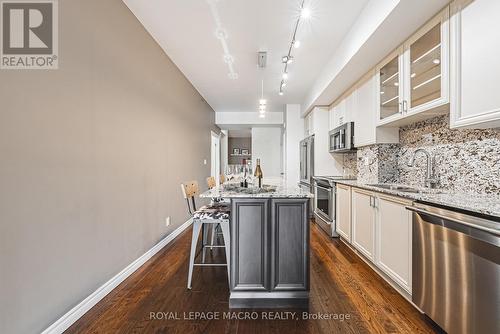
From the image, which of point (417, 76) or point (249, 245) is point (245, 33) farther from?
point (249, 245)

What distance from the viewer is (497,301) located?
1.17 metres

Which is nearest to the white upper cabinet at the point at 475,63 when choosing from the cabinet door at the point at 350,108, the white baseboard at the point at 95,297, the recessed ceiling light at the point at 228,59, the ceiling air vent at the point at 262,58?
the cabinet door at the point at 350,108

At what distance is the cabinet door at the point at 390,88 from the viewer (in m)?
2.40

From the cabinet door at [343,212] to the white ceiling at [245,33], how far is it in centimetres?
192

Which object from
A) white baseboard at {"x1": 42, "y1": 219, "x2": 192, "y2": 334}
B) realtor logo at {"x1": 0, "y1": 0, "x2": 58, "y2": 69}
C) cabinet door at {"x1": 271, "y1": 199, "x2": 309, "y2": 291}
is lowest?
white baseboard at {"x1": 42, "y1": 219, "x2": 192, "y2": 334}

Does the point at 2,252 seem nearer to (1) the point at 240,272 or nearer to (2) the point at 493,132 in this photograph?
(1) the point at 240,272

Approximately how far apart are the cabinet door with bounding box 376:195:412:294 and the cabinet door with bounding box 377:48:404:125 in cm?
97

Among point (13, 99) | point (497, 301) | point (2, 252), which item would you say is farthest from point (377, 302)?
point (13, 99)

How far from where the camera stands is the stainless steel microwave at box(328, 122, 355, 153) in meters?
3.54

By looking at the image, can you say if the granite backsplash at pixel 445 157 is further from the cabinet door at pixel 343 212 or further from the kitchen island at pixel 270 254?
the kitchen island at pixel 270 254

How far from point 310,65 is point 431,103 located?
6.82 ft

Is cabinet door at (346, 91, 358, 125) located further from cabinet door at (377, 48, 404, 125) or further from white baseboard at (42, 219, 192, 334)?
white baseboard at (42, 219, 192, 334)

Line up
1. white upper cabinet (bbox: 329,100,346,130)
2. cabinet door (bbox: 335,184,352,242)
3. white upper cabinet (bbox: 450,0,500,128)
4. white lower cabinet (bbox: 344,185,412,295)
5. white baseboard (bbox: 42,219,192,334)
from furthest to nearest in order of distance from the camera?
white upper cabinet (bbox: 329,100,346,130) → cabinet door (bbox: 335,184,352,242) → white lower cabinet (bbox: 344,185,412,295) → white baseboard (bbox: 42,219,192,334) → white upper cabinet (bbox: 450,0,500,128)

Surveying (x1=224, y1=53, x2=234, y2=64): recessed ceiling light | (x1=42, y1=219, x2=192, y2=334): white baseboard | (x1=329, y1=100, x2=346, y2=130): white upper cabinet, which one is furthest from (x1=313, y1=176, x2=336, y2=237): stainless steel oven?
(x1=42, y1=219, x2=192, y2=334): white baseboard
